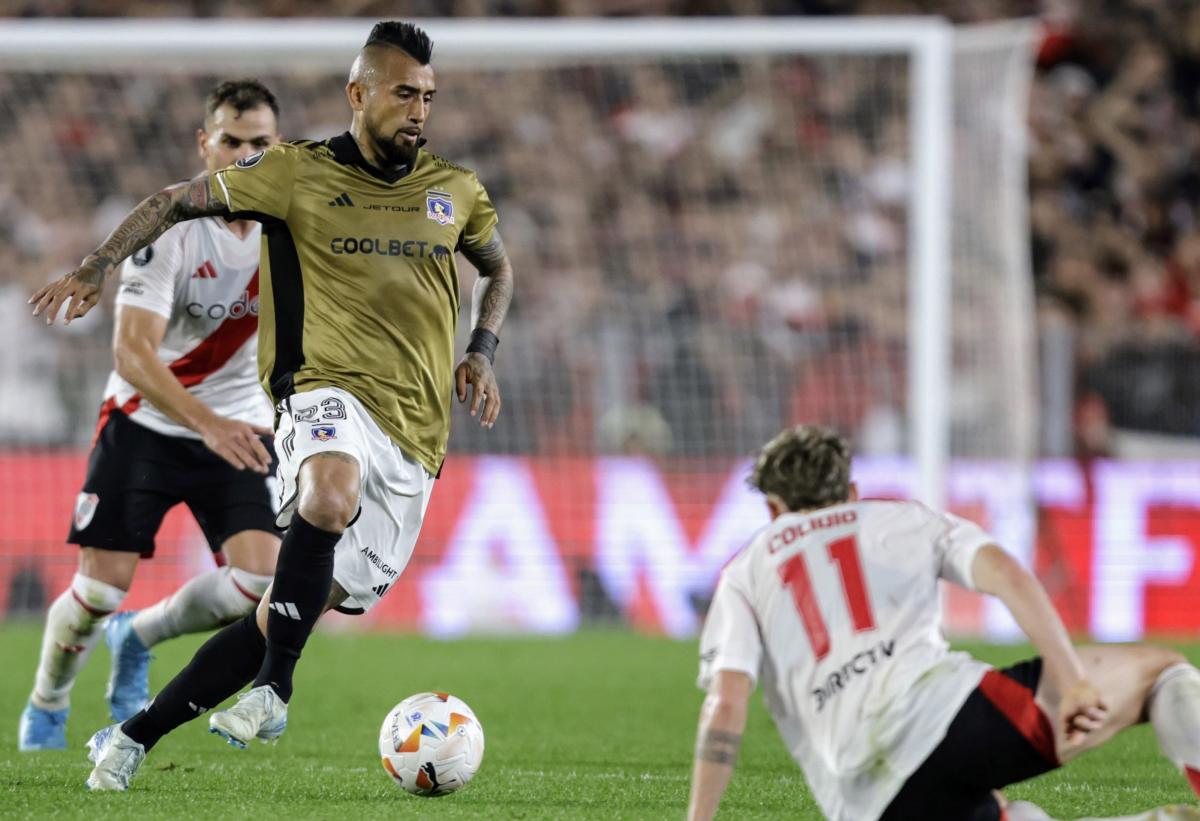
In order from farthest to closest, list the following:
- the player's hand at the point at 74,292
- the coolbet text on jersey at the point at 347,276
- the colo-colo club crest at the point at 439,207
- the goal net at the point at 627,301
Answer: the goal net at the point at 627,301 < the colo-colo club crest at the point at 439,207 < the coolbet text on jersey at the point at 347,276 < the player's hand at the point at 74,292

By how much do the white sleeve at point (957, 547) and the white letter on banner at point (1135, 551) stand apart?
948 cm

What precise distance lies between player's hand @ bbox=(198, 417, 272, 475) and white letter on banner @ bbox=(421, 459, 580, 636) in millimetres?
6869

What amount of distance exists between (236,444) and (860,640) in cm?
281

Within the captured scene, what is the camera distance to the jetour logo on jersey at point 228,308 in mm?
6746

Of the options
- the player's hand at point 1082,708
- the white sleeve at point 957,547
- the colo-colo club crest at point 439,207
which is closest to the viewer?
the player's hand at point 1082,708

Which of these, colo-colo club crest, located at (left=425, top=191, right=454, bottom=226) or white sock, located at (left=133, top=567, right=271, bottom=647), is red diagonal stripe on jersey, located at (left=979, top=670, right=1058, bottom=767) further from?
white sock, located at (left=133, top=567, right=271, bottom=647)

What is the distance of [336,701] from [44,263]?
20.5 feet

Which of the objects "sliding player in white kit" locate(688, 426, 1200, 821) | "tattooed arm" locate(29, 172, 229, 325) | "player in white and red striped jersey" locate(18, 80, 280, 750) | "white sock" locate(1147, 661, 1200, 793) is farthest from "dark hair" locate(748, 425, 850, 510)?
"player in white and red striped jersey" locate(18, 80, 280, 750)

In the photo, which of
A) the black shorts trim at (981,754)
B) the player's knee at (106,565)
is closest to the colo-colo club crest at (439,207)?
the player's knee at (106,565)

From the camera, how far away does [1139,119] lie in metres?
17.3

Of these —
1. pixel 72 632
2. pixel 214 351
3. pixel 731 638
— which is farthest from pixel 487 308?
pixel 731 638

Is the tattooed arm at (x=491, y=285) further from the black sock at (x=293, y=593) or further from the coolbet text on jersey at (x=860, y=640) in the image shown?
the coolbet text on jersey at (x=860, y=640)

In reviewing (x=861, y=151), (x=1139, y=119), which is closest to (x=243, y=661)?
(x=861, y=151)

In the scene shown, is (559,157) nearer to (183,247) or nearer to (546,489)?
(546,489)
